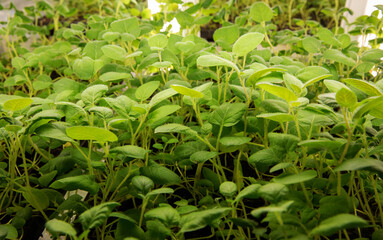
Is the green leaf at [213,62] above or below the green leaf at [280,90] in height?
above

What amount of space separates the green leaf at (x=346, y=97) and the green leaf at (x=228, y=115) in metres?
0.21

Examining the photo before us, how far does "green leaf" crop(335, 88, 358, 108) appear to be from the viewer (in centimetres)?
51

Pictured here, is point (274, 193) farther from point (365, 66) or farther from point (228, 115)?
point (365, 66)

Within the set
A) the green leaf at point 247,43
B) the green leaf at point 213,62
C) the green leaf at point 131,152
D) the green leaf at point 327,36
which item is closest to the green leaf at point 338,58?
the green leaf at point 327,36

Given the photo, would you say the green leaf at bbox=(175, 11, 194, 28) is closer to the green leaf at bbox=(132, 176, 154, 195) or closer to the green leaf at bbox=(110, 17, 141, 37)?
the green leaf at bbox=(110, 17, 141, 37)

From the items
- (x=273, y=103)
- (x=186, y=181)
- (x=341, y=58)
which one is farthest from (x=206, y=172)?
(x=341, y=58)

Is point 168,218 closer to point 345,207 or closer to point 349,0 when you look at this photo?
point 345,207

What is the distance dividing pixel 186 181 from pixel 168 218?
0.89 feet

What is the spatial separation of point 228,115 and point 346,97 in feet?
0.79

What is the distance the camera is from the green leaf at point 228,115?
674mm

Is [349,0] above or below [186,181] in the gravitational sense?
above

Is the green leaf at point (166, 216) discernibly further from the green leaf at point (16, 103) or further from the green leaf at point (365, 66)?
the green leaf at point (365, 66)

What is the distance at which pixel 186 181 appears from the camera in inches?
30.7

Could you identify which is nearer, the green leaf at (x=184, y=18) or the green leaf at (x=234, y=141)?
the green leaf at (x=234, y=141)
